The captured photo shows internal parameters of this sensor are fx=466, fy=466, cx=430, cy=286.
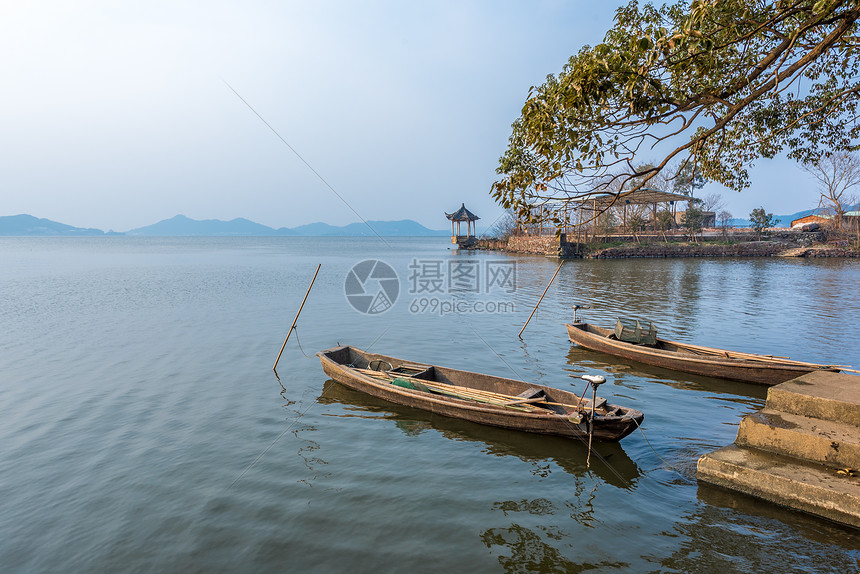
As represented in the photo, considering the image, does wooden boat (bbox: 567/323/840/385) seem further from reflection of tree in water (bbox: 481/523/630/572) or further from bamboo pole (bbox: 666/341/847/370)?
reflection of tree in water (bbox: 481/523/630/572)

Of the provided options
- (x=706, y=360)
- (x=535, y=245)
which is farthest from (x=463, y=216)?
(x=706, y=360)

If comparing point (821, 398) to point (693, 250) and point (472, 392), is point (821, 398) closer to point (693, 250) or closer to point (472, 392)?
point (472, 392)

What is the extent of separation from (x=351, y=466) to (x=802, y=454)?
562cm

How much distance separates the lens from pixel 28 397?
9.54 meters

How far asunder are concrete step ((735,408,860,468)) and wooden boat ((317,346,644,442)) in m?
1.36

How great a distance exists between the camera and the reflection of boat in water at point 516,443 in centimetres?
650

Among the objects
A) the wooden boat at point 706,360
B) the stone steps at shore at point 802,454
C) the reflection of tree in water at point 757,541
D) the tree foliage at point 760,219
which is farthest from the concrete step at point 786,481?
the tree foliage at point 760,219

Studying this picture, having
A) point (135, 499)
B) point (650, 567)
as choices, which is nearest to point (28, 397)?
point (135, 499)

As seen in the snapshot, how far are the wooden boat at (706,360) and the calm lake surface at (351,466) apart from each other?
0.26m

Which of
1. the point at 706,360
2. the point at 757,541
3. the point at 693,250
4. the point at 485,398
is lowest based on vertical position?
the point at 757,541

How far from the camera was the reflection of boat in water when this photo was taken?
6496 millimetres

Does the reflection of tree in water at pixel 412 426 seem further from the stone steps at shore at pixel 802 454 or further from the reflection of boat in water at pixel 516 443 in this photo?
the stone steps at shore at pixel 802 454

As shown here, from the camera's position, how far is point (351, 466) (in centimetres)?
679

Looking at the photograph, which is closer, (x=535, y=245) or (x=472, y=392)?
(x=472, y=392)
